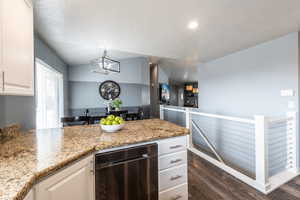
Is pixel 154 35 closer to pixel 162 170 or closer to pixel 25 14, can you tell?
pixel 25 14

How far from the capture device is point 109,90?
5.04m

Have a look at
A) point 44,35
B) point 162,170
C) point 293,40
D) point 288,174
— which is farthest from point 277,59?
point 44,35

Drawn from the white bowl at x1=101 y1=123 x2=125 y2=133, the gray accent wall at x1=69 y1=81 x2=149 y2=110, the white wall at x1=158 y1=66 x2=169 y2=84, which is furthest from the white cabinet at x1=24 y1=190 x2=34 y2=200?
the white wall at x1=158 y1=66 x2=169 y2=84

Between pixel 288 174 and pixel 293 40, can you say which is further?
pixel 293 40

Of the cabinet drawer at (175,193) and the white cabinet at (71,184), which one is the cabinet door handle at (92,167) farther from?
the cabinet drawer at (175,193)

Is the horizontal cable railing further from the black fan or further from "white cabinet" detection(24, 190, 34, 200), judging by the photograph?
the black fan

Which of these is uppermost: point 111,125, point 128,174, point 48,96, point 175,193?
point 48,96

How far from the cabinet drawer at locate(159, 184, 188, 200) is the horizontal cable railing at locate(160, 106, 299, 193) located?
47.8 inches

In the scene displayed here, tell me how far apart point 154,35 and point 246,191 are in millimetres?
2691

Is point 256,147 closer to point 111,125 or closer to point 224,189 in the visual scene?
point 224,189

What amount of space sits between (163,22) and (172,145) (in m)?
1.65

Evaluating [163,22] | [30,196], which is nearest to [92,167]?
[30,196]

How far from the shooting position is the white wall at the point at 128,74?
4.85 meters

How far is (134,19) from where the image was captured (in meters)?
1.89
